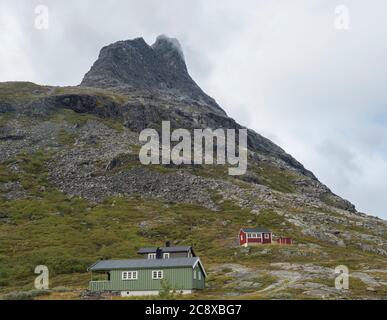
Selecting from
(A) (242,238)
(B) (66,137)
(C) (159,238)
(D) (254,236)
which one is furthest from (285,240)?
(B) (66,137)

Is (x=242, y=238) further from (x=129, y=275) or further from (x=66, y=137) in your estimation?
(x=66, y=137)

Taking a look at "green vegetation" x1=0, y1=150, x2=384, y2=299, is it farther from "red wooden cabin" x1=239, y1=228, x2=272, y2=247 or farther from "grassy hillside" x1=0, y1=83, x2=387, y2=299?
"red wooden cabin" x1=239, y1=228, x2=272, y2=247

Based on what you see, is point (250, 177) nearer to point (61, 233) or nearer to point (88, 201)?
→ point (88, 201)

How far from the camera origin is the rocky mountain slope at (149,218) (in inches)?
3162

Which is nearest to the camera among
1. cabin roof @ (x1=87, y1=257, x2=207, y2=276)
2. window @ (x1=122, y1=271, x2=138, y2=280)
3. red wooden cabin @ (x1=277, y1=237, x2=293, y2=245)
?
cabin roof @ (x1=87, y1=257, x2=207, y2=276)

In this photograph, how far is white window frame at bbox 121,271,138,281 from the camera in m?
67.4

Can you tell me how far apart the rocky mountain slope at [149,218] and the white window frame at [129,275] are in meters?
9.40

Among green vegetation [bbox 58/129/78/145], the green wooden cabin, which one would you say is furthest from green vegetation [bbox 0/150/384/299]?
green vegetation [bbox 58/129/78/145]

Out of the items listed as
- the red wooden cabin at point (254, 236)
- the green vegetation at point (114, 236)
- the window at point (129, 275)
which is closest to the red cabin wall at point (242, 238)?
the red wooden cabin at point (254, 236)

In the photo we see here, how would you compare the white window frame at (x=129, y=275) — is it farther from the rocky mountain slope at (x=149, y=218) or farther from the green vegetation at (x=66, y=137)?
the green vegetation at (x=66, y=137)

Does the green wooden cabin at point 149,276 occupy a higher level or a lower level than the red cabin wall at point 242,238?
lower

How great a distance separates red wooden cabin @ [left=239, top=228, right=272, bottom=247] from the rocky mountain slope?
Answer: 2441 millimetres

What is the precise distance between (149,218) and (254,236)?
32.5 m

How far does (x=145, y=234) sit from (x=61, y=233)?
1872 centimetres
